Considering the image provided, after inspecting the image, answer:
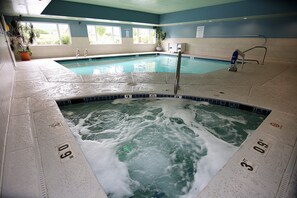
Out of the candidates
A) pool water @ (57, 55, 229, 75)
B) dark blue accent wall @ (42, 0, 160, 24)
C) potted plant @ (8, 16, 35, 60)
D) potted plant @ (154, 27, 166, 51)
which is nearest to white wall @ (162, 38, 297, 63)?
pool water @ (57, 55, 229, 75)

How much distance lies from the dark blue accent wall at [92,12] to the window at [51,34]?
108cm

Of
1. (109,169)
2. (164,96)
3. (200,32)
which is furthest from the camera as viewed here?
(200,32)

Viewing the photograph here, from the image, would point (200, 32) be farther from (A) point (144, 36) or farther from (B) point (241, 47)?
(A) point (144, 36)

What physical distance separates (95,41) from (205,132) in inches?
347

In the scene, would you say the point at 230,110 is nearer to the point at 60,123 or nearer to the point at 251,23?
the point at 60,123

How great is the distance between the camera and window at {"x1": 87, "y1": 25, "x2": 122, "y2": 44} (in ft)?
28.6

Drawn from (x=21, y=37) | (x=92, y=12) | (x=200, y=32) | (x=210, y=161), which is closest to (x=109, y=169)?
(x=210, y=161)

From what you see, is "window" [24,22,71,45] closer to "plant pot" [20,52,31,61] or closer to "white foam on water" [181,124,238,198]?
"plant pot" [20,52,31,61]

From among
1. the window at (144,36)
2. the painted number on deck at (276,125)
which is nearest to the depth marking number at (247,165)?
the painted number on deck at (276,125)

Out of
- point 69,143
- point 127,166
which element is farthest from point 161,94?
point 69,143

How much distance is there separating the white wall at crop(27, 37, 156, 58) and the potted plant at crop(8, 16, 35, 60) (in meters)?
0.39

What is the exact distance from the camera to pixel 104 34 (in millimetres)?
9328

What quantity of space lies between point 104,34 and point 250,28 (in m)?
7.86

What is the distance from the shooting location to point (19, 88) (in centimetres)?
293
